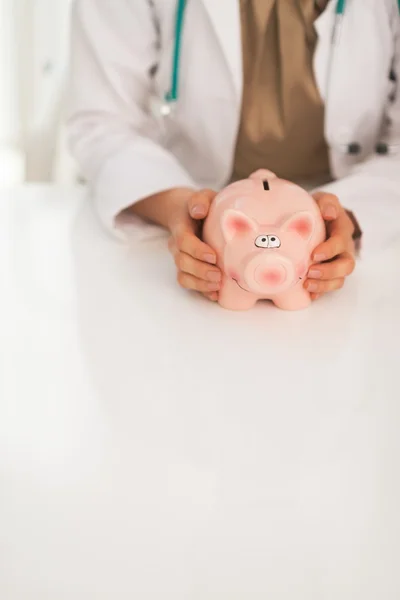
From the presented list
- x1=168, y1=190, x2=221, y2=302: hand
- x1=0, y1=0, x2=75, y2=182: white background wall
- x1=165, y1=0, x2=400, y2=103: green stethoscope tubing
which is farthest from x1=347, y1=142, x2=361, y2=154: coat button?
x1=0, y1=0, x2=75, y2=182: white background wall

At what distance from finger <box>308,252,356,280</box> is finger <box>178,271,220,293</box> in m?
0.07

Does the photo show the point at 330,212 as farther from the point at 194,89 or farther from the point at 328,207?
the point at 194,89

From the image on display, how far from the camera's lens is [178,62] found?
2.22ft

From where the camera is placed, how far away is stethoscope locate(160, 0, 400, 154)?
0.65 meters

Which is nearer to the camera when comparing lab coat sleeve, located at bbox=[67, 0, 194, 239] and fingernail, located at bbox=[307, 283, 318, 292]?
fingernail, located at bbox=[307, 283, 318, 292]

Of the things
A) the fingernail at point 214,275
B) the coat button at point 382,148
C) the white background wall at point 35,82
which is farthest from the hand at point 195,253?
the white background wall at point 35,82

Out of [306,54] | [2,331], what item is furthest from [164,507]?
[306,54]

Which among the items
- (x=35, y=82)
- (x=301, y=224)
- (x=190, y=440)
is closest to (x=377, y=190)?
(x=301, y=224)

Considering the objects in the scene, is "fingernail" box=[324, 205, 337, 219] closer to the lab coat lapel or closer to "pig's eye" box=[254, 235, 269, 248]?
"pig's eye" box=[254, 235, 269, 248]

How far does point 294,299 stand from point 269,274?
2.2 inches

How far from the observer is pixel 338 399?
41 centimetres

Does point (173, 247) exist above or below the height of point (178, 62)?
below

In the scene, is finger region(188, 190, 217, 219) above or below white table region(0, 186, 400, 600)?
above

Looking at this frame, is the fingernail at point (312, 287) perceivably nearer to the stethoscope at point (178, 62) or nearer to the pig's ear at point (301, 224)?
the pig's ear at point (301, 224)
